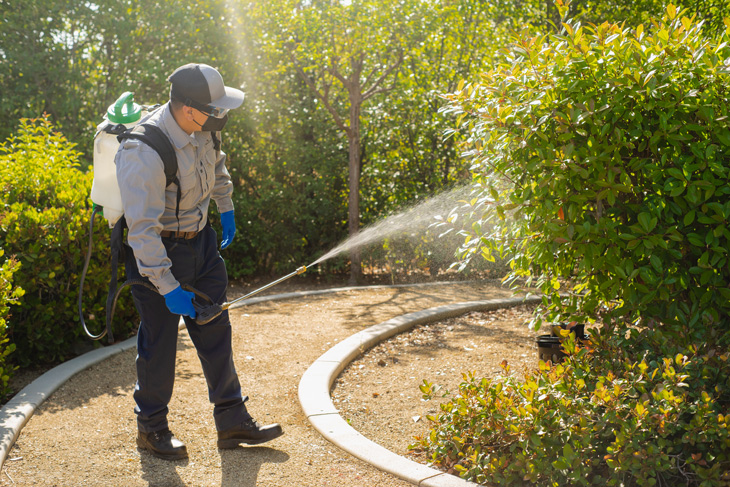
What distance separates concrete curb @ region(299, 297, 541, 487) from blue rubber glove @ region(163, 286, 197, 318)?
1.12 meters

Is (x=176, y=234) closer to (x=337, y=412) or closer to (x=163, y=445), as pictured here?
(x=163, y=445)

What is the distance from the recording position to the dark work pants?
331 centimetres

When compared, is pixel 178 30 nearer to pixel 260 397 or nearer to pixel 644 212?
pixel 260 397

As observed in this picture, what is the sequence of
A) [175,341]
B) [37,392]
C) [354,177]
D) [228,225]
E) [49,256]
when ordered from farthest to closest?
[354,177]
[49,256]
[37,392]
[228,225]
[175,341]

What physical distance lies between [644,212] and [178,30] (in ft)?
27.8

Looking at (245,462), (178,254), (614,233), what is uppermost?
(178,254)

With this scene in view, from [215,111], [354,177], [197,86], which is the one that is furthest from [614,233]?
[354,177]

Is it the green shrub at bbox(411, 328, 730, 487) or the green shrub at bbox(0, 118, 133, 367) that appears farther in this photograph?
the green shrub at bbox(0, 118, 133, 367)

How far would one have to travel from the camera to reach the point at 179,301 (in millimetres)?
3051

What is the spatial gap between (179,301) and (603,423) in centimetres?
199

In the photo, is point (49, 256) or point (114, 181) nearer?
point (114, 181)

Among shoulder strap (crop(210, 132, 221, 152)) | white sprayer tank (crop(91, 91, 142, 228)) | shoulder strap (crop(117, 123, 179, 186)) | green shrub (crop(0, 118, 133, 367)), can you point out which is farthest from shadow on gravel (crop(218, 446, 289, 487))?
green shrub (crop(0, 118, 133, 367))

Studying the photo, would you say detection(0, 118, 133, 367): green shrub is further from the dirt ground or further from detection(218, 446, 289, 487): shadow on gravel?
detection(218, 446, 289, 487): shadow on gravel

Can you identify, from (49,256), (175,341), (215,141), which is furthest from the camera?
(49,256)
